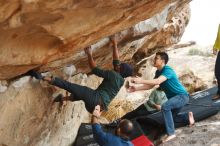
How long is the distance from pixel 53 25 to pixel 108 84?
2.09 meters

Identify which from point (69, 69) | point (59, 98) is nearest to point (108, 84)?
point (59, 98)

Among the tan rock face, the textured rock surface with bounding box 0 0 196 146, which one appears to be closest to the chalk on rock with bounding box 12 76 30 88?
the textured rock surface with bounding box 0 0 196 146

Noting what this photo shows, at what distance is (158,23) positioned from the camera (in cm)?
862

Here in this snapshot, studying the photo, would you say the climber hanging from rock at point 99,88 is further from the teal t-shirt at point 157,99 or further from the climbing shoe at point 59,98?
the teal t-shirt at point 157,99

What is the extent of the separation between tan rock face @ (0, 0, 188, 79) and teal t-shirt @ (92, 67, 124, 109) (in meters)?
0.86

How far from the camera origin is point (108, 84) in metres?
7.00

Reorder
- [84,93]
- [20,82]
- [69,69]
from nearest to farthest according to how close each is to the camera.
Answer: [20,82] < [84,93] < [69,69]

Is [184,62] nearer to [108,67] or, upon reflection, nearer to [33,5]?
[108,67]

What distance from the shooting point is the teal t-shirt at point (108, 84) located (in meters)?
6.91

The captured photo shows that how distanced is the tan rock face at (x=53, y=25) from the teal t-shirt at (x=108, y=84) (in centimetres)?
86

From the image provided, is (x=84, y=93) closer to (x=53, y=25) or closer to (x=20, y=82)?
(x=20, y=82)

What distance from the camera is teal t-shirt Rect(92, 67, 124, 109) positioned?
22.7 feet

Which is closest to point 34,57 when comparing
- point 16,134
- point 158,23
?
point 16,134

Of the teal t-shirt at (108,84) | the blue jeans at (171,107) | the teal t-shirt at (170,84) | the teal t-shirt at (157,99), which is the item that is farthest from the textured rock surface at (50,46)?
the blue jeans at (171,107)
